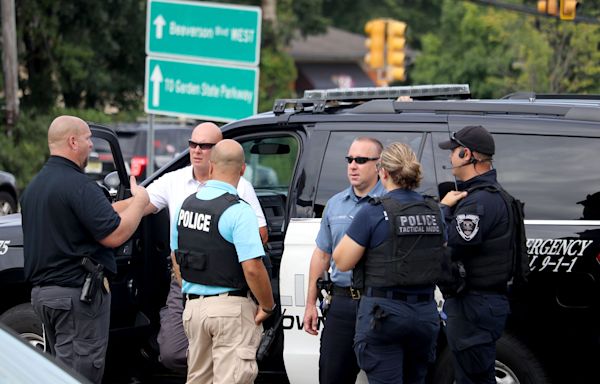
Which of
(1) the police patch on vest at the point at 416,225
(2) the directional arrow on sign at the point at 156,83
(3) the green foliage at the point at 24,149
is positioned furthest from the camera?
(3) the green foliage at the point at 24,149

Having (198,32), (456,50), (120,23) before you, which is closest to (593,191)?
(198,32)

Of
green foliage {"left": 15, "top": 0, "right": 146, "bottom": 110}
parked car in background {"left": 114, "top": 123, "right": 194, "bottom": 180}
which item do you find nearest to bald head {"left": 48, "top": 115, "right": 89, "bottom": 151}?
parked car in background {"left": 114, "top": 123, "right": 194, "bottom": 180}

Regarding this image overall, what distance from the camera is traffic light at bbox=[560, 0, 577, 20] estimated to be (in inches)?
857

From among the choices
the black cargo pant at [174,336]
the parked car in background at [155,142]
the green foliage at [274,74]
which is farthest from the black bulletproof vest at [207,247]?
the green foliage at [274,74]

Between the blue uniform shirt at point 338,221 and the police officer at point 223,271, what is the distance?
0.39 meters

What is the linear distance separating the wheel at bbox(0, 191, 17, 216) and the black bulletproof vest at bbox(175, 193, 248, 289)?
10474mm

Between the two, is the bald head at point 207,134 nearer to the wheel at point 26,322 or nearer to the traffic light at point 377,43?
the wheel at point 26,322

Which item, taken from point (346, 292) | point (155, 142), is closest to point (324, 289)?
point (346, 292)

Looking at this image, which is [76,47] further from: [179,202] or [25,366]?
[25,366]

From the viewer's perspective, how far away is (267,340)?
6.18m

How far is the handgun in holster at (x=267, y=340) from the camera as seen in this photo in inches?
239

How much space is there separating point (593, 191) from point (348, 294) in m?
1.54

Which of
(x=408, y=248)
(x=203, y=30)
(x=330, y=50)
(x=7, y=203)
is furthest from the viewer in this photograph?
(x=330, y=50)

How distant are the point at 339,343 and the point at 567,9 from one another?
688 inches
